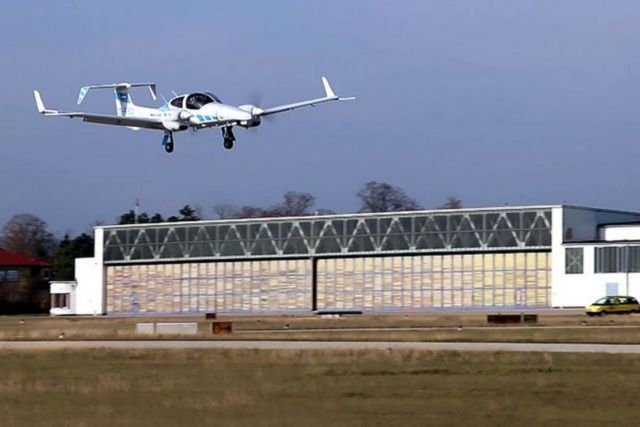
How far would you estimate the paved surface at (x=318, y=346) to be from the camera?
4897 centimetres

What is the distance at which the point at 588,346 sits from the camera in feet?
164

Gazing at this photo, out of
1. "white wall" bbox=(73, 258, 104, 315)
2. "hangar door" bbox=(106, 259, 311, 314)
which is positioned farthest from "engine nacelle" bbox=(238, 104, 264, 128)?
"white wall" bbox=(73, 258, 104, 315)

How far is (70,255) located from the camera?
172625 mm

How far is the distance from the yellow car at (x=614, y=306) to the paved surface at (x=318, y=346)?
1577 inches

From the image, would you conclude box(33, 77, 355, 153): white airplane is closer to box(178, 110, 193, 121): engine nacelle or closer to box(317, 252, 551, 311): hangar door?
box(178, 110, 193, 121): engine nacelle

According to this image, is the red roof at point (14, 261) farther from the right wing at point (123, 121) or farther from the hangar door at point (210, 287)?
the right wing at point (123, 121)

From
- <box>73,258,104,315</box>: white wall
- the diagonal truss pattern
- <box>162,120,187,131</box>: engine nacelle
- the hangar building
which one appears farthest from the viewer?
<box>73,258,104,315</box>: white wall

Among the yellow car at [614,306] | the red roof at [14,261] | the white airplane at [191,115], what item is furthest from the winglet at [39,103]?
the red roof at [14,261]

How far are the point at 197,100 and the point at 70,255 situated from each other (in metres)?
120

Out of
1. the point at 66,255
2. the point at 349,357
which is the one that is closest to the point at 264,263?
the point at 66,255

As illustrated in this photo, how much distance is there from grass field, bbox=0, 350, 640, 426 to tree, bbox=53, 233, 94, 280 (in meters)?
119

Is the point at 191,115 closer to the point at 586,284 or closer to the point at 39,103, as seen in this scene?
the point at 39,103

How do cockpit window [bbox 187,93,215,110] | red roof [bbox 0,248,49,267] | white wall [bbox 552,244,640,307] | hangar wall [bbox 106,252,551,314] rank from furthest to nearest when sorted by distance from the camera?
red roof [bbox 0,248,49,267], hangar wall [bbox 106,252,551,314], white wall [bbox 552,244,640,307], cockpit window [bbox 187,93,215,110]

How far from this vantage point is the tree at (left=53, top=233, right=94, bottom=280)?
6565 inches
